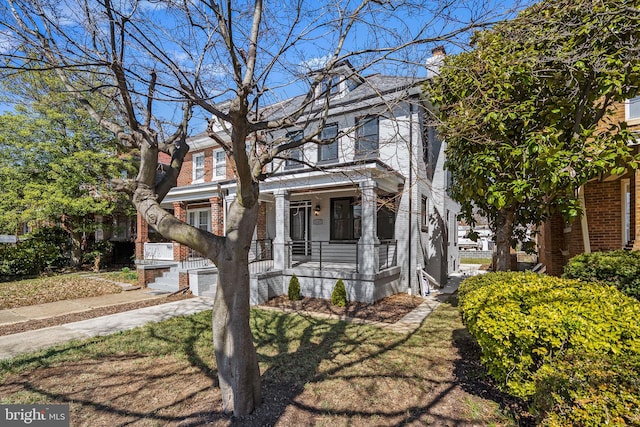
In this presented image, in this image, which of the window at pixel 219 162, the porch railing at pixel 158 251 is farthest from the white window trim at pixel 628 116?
the porch railing at pixel 158 251

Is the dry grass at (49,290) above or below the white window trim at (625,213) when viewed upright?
below

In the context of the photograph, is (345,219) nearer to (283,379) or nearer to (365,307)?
(365,307)

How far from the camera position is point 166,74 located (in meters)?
4.11

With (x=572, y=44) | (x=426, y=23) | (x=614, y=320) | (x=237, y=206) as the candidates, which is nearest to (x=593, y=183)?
(x=572, y=44)

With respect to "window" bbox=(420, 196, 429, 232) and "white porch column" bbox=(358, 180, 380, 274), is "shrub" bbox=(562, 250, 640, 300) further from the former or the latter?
"window" bbox=(420, 196, 429, 232)

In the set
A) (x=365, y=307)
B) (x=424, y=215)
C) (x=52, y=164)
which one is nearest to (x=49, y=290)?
(x=52, y=164)

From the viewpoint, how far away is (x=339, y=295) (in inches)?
347

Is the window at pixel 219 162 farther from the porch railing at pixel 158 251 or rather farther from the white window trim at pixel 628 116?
the white window trim at pixel 628 116

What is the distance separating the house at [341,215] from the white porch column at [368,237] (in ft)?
0.10

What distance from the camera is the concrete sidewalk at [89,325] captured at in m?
5.85

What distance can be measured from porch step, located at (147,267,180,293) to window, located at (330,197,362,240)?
6.18m

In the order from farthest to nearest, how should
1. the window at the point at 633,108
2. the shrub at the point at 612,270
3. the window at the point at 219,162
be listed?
the window at the point at 219,162 → the window at the point at 633,108 → the shrub at the point at 612,270

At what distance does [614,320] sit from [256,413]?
3765 mm

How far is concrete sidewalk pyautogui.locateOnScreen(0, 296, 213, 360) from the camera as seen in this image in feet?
19.2
